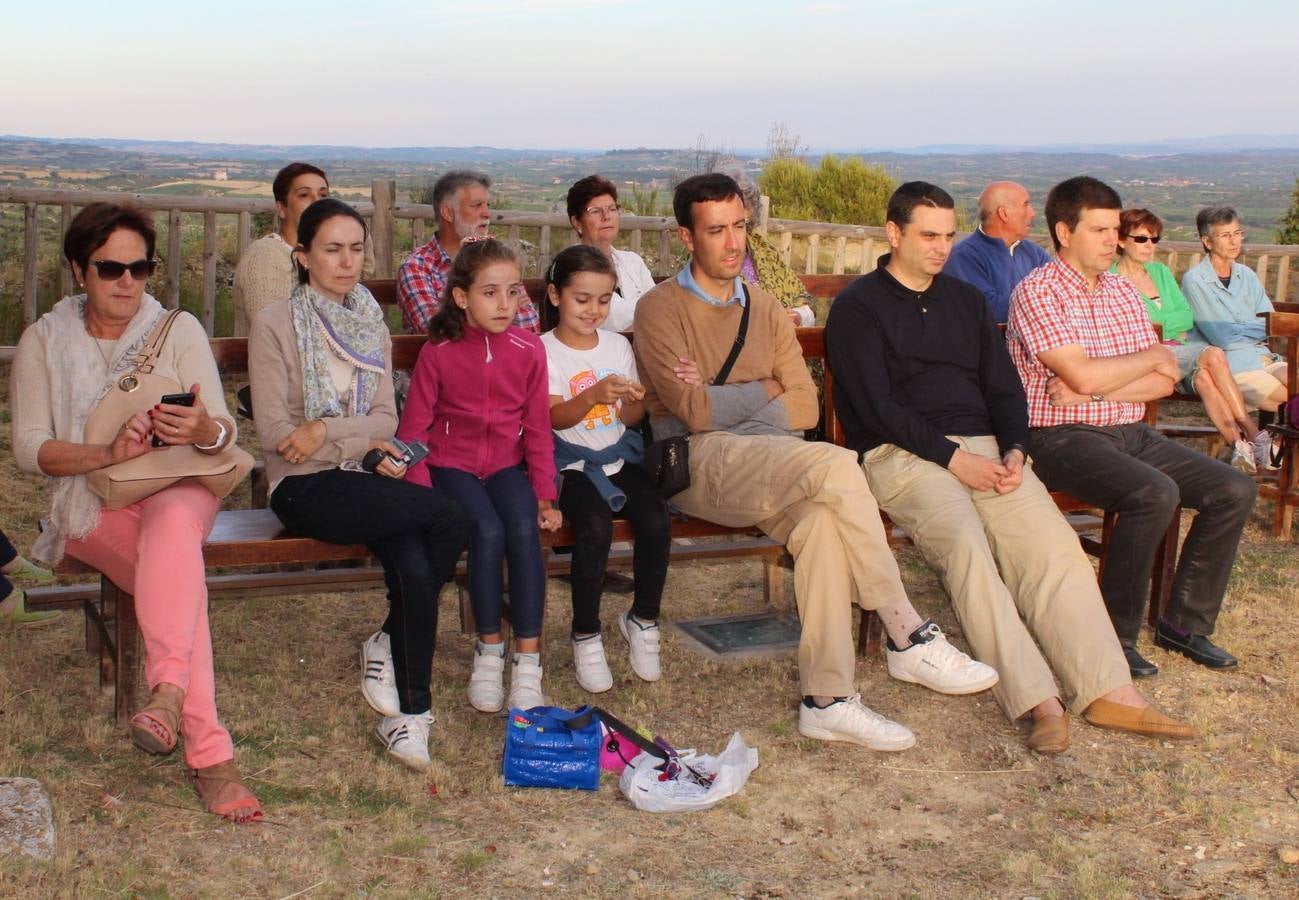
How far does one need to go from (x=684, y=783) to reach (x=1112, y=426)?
7.37 ft

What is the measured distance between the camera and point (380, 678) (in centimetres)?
411

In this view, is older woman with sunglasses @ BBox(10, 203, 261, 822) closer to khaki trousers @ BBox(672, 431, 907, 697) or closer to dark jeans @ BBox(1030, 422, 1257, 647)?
khaki trousers @ BBox(672, 431, 907, 697)

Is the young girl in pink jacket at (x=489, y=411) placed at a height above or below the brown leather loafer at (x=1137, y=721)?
above

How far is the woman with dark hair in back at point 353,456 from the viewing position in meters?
3.97

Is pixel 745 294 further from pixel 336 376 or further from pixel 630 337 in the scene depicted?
pixel 336 376

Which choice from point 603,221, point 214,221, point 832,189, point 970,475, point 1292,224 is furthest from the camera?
point 832,189

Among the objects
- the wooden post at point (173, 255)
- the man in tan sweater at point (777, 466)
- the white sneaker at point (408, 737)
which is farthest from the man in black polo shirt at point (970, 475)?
the wooden post at point (173, 255)

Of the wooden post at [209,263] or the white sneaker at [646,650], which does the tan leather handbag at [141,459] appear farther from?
the wooden post at [209,263]

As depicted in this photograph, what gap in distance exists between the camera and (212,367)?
4.09 m

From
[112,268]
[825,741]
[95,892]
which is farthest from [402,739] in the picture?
[112,268]

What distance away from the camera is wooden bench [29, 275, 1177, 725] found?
403cm

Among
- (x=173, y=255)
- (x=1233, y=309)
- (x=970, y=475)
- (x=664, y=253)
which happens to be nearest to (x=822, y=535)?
(x=970, y=475)

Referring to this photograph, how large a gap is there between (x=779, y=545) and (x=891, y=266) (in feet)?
3.52

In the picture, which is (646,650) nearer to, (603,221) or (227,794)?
(227,794)
